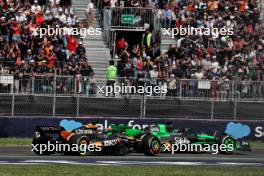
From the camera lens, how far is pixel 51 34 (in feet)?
98.7

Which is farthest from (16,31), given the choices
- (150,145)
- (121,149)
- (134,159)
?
(134,159)

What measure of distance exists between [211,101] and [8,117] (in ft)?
22.8

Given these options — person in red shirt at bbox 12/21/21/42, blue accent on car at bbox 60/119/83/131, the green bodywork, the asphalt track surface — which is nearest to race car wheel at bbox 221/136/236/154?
the green bodywork

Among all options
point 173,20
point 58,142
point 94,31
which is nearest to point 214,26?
point 173,20

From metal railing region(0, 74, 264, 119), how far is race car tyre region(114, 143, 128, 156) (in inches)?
202

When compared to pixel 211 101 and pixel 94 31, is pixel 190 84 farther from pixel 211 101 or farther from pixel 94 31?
pixel 94 31

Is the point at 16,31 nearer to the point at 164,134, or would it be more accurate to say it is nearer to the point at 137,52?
the point at 137,52

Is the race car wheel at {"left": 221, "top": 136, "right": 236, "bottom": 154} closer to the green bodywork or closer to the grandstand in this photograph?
the green bodywork

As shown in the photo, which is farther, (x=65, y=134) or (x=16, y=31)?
(x=16, y=31)

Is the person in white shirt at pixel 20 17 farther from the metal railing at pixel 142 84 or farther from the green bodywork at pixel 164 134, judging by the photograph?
the green bodywork at pixel 164 134

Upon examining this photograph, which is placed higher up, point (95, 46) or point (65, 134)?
point (95, 46)

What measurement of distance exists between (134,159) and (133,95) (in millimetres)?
6830

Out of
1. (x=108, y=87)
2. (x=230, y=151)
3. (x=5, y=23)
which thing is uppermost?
(x=5, y=23)

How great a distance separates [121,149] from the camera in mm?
21891
